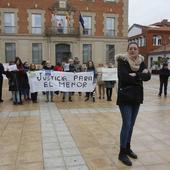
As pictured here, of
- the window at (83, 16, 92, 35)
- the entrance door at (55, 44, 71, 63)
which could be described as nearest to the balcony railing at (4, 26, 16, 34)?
→ the entrance door at (55, 44, 71, 63)

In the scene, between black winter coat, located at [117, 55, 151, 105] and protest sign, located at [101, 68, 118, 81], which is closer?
black winter coat, located at [117, 55, 151, 105]

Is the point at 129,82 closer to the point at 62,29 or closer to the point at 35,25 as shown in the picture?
the point at 35,25

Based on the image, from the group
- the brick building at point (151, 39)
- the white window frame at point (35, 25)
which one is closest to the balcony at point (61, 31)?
the white window frame at point (35, 25)

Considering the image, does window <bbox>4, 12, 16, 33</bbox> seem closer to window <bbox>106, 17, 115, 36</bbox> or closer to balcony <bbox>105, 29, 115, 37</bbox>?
balcony <bbox>105, 29, 115, 37</bbox>

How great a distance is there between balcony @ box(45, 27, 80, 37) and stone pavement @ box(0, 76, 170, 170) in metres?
23.4

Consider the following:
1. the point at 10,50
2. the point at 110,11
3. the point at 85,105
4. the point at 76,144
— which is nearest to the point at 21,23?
the point at 10,50

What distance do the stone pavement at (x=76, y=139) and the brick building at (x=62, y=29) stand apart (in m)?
23.1

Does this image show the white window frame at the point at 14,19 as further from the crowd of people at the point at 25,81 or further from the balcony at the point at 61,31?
the crowd of people at the point at 25,81

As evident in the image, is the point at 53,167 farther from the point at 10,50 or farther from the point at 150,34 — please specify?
Result: the point at 150,34

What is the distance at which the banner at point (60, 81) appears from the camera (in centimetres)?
1253

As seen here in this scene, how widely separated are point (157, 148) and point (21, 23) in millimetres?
28962

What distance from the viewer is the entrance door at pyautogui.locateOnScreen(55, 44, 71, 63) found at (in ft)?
111

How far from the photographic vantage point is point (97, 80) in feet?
45.3

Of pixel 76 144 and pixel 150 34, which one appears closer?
pixel 76 144
